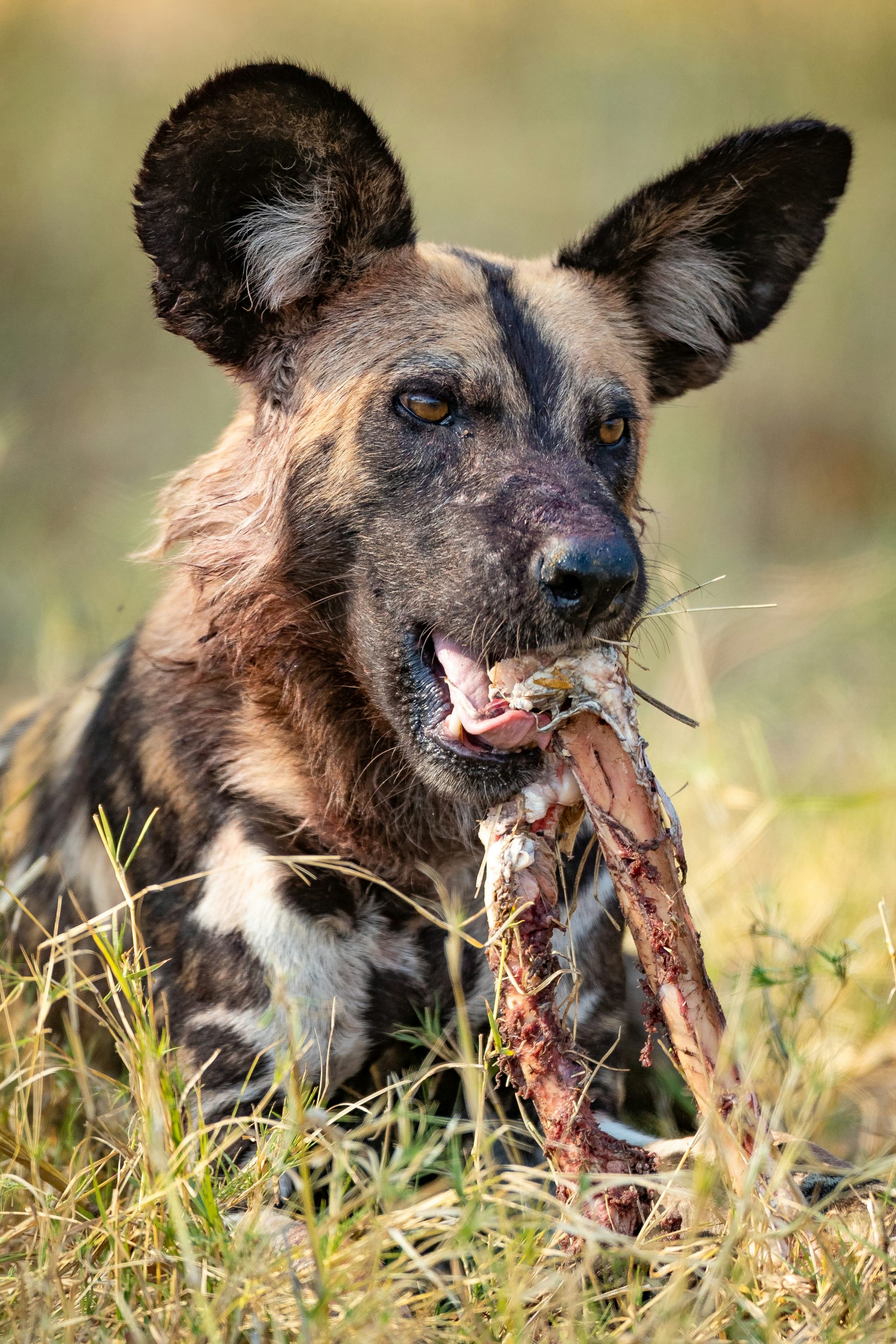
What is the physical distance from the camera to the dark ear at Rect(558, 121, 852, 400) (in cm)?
282

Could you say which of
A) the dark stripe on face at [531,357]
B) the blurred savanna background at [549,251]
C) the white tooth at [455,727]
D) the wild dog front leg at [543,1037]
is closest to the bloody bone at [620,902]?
the wild dog front leg at [543,1037]

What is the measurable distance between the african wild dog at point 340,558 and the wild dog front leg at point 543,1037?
286mm

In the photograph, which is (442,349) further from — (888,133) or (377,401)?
(888,133)

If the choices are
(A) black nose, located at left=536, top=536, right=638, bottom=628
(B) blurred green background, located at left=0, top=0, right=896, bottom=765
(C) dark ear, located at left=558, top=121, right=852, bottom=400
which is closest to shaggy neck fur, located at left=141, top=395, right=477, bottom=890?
(A) black nose, located at left=536, top=536, right=638, bottom=628

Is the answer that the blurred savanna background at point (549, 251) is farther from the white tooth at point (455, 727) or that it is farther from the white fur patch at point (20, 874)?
the white tooth at point (455, 727)

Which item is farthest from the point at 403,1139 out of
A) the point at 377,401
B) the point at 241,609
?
the point at 377,401

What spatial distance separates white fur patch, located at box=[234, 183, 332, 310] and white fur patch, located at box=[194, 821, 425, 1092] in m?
1.14

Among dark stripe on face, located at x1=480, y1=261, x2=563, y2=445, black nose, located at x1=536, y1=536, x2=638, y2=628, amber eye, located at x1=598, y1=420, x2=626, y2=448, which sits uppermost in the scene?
dark stripe on face, located at x1=480, y1=261, x2=563, y2=445

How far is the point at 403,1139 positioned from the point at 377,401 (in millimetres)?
1447

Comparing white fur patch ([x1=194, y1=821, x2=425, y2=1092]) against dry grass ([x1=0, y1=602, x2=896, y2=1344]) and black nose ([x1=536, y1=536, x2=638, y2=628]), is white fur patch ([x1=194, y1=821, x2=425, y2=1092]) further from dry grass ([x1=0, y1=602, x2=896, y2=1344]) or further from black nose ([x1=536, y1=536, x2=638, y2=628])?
black nose ([x1=536, y1=536, x2=638, y2=628])

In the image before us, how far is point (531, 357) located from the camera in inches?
103

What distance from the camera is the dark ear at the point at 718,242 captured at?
2824mm

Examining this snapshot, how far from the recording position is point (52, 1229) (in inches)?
76.9

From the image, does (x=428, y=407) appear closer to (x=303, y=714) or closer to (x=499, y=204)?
(x=303, y=714)
